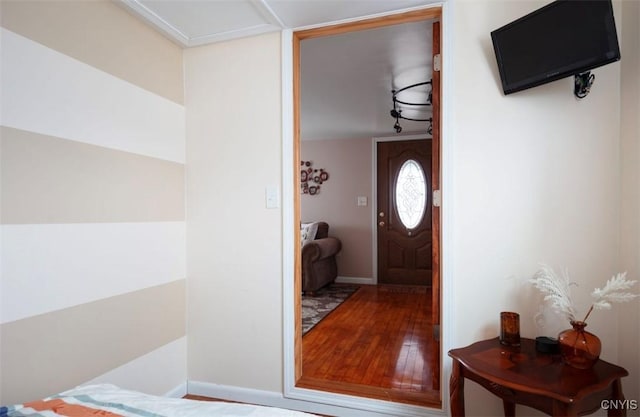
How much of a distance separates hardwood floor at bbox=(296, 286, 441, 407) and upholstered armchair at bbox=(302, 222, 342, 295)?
52cm

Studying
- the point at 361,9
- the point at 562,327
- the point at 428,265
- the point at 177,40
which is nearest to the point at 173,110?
the point at 177,40

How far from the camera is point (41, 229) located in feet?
4.56

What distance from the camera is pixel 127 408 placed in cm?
91

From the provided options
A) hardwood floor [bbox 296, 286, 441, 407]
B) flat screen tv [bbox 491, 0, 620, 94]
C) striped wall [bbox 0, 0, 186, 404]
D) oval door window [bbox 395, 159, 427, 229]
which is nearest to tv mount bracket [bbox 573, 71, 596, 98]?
flat screen tv [bbox 491, 0, 620, 94]

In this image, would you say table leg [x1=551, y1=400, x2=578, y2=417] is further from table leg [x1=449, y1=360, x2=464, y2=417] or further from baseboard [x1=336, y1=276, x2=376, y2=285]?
baseboard [x1=336, y1=276, x2=376, y2=285]

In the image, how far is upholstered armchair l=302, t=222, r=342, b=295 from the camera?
4.39m

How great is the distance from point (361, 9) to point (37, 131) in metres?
1.55

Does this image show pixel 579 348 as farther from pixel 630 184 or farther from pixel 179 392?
pixel 179 392

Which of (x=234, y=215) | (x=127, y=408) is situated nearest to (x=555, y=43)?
(x=234, y=215)

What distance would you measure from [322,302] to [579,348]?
3113 mm

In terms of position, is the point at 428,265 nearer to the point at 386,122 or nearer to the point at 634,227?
the point at 386,122

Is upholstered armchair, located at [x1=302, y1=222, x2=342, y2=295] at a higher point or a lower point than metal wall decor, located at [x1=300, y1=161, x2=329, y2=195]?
lower

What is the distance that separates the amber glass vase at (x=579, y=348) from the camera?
129 centimetres

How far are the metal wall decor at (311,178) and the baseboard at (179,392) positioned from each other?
12.0 ft
